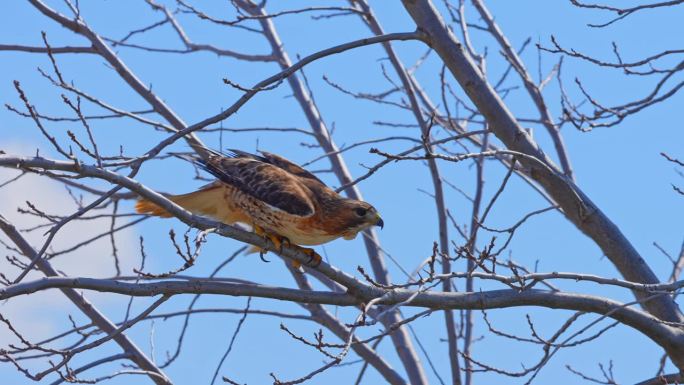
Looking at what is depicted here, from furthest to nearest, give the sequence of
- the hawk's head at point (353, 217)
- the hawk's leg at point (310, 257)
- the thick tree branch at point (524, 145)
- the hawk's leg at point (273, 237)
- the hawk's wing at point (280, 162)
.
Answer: the hawk's wing at point (280, 162), the hawk's head at point (353, 217), the hawk's leg at point (273, 237), the thick tree branch at point (524, 145), the hawk's leg at point (310, 257)

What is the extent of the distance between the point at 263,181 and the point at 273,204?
0.24 m

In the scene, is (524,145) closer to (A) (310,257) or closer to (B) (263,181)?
(A) (310,257)

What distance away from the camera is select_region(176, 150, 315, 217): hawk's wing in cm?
568

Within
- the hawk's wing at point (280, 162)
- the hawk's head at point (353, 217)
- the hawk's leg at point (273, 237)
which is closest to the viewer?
the hawk's leg at point (273, 237)

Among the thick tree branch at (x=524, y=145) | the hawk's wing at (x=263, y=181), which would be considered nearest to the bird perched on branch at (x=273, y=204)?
the hawk's wing at (x=263, y=181)

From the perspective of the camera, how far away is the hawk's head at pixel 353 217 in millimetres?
5922

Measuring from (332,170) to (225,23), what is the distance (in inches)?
61.5

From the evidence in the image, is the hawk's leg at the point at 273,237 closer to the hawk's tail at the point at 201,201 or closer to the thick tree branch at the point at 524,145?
the hawk's tail at the point at 201,201

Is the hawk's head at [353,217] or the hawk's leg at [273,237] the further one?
the hawk's head at [353,217]

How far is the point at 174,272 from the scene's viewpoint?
4043 millimetres

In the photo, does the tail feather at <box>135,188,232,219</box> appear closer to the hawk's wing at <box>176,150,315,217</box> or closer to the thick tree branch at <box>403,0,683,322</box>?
the hawk's wing at <box>176,150,315,217</box>

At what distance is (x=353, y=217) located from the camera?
19.5 feet

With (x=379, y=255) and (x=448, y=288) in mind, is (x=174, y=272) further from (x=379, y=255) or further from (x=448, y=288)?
(x=379, y=255)

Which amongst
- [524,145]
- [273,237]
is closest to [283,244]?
[273,237]
